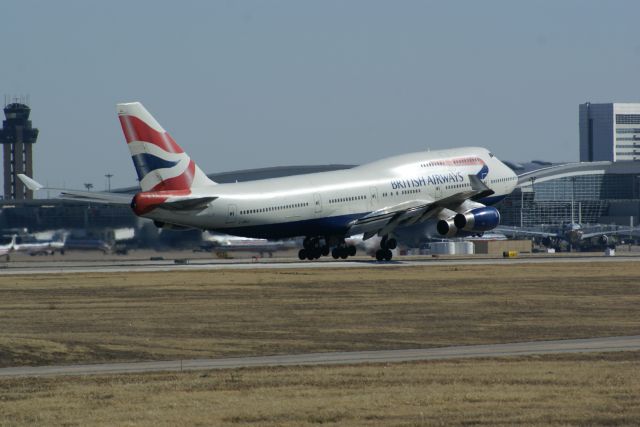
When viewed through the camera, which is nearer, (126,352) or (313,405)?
(313,405)

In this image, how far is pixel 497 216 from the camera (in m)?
70.0

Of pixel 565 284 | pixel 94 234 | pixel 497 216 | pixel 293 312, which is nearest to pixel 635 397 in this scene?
pixel 293 312

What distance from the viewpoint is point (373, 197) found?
231 ft

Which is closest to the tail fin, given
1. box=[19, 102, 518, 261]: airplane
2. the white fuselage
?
box=[19, 102, 518, 261]: airplane

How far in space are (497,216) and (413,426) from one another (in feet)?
167

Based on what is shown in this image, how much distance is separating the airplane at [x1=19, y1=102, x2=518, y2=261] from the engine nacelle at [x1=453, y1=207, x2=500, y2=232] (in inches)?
2.1

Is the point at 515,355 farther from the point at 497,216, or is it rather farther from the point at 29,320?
the point at 497,216

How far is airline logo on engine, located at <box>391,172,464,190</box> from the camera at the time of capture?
235 ft

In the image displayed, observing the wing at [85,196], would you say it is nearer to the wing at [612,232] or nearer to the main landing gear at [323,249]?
the main landing gear at [323,249]

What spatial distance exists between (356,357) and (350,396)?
6.41m

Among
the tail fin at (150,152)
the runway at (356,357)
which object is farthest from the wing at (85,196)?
the runway at (356,357)

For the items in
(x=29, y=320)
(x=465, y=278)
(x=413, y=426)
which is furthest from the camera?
(x=465, y=278)

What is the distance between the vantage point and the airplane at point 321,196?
6172 cm

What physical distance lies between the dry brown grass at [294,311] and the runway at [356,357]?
4.01 feet
